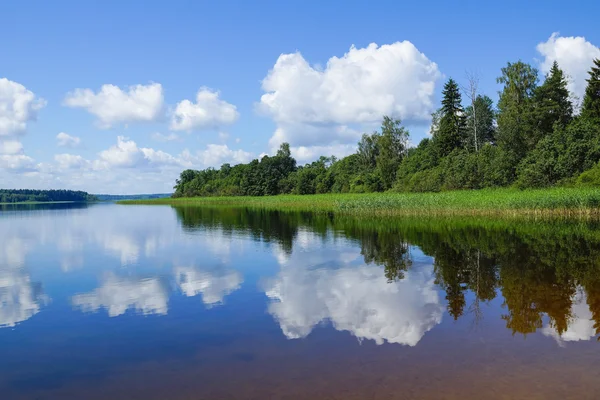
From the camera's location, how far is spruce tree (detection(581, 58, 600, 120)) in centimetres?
5506

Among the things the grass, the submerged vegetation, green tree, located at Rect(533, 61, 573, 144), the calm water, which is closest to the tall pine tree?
green tree, located at Rect(533, 61, 573, 144)

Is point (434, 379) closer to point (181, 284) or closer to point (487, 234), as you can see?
point (181, 284)

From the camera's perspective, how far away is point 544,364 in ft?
27.5

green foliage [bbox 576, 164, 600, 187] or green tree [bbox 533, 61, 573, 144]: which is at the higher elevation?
green tree [bbox 533, 61, 573, 144]

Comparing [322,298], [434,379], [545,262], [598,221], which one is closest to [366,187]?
[598,221]

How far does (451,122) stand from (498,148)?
13226 millimetres

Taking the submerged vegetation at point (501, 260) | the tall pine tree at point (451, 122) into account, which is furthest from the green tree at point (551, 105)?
the submerged vegetation at point (501, 260)

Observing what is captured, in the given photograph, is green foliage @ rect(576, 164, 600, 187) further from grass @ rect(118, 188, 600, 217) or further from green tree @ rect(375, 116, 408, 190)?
green tree @ rect(375, 116, 408, 190)

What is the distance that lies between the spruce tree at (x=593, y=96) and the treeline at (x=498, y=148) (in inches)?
4.1

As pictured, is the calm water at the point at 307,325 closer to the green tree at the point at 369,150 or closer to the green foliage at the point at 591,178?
the green foliage at the point at 591,178

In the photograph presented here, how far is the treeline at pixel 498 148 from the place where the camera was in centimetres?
5181

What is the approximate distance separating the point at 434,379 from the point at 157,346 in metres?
5.91

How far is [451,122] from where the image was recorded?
248 ft

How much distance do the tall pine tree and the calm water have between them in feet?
180
